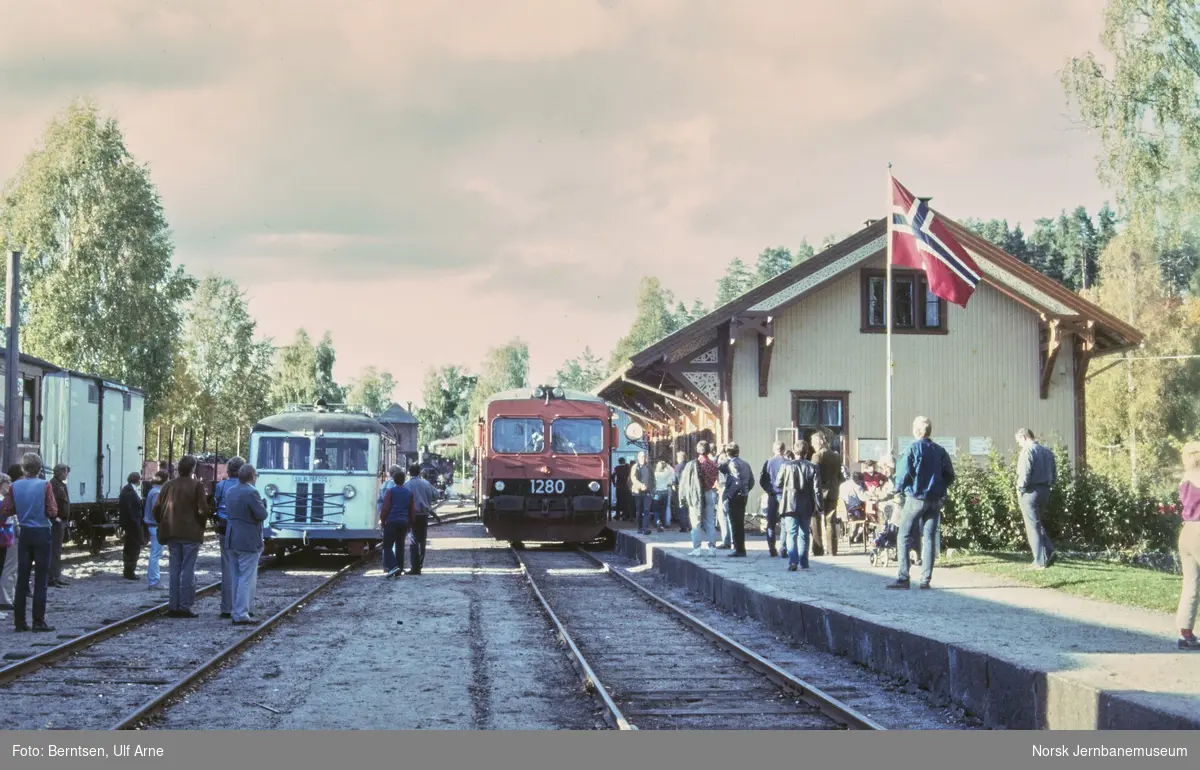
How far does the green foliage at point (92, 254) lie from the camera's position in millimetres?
45656

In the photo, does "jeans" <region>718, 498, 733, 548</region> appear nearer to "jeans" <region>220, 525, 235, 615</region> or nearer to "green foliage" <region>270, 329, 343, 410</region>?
"jeans" <region>220, 525, 235, 615</region>

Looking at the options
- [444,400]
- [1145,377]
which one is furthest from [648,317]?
[444,400]

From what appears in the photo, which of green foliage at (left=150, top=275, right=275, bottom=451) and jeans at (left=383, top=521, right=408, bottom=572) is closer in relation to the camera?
jeans at (left=383, top=521, right=408, bottom=572)

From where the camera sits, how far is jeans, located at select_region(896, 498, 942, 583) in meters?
13.7

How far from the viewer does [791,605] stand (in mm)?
13078

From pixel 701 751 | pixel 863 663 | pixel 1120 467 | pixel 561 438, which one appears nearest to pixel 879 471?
pixel 1120 467

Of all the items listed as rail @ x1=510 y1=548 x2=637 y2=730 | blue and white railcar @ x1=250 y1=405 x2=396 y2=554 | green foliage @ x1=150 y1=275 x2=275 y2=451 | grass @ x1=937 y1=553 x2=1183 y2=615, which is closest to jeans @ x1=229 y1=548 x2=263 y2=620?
rail @ x1=510 y1=548 x2=637 y2=730

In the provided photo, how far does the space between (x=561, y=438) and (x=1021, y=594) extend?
13.5 metres

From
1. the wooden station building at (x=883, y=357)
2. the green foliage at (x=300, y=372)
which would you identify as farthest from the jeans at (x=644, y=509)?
the green foliage at (x=300, y=372)

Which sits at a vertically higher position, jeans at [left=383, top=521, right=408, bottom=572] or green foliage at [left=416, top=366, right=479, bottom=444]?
green foliage at [left=416, top=366, right=479, bottom=444]

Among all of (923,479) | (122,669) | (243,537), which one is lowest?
(122,669)

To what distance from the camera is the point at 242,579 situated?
47.0ft

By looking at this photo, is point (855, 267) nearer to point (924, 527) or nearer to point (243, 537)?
point (924, 527)

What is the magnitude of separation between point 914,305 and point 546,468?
934 cm
